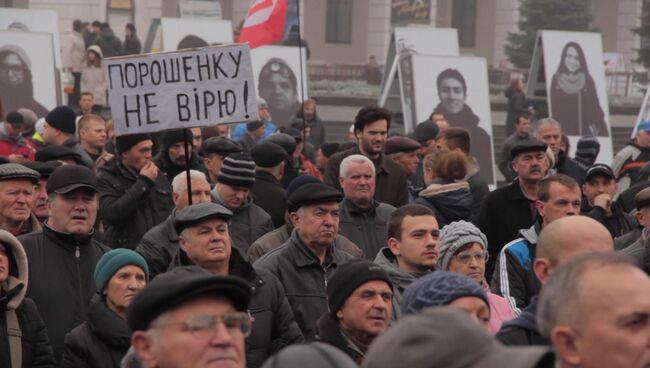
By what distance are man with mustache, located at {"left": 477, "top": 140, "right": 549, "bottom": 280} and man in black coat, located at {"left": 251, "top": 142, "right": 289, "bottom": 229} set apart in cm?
135

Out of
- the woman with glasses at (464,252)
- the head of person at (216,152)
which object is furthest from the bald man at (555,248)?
the head of person at (216,152)

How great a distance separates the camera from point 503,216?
382 inches

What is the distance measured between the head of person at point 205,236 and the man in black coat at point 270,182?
3.21 metres

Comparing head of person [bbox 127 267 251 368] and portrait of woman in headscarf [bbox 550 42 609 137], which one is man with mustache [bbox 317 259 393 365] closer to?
head of person [bbox 127 267 251 368]

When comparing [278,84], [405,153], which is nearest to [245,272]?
[405,153]

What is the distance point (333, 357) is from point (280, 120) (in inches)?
782

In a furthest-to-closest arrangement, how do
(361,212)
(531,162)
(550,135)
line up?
(550,135) < (531,162) < (361,212)

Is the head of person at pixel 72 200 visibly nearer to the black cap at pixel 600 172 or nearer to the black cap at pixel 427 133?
the black cap at pixel 600 172

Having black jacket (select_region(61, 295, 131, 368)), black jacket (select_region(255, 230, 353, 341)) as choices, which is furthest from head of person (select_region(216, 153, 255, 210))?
black jacket (select_region(61, 295, 131, 368))

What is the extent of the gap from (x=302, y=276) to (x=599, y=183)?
3.52m

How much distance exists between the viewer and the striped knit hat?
9117 millimetres

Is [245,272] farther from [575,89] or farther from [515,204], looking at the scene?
[575,89]

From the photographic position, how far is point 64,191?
752 centimetres

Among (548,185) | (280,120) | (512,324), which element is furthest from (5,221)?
(280,120)
